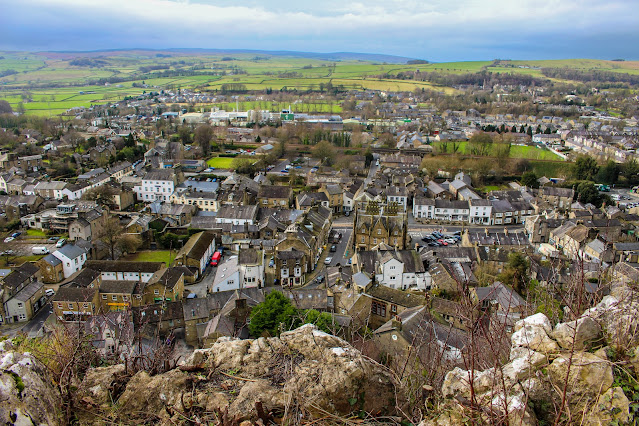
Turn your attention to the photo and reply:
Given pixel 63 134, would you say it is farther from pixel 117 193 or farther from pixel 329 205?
pixel 329 205

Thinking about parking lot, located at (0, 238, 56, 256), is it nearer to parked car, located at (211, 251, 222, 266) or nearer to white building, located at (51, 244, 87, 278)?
white building, located at (51, 244, 87, 278)

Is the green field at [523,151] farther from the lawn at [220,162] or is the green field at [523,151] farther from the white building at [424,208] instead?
the lawn at [220,162]

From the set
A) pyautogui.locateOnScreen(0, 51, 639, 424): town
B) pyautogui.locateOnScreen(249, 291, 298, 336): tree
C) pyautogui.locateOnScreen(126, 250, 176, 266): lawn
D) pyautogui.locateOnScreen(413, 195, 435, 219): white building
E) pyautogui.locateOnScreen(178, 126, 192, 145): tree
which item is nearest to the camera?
pyautogui.locateOnScreen(0, 51, 639, 424): town

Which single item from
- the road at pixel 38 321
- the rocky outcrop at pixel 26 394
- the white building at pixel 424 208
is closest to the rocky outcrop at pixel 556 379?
the rocky outcrop at pixel 26 394

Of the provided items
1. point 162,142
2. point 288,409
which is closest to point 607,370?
point 288,409

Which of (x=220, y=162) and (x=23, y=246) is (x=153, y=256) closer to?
(x=23, y=246)

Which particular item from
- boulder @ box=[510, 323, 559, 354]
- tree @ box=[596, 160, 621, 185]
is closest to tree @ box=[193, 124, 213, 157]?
tree @ box=[596, 160, 621, 185]
